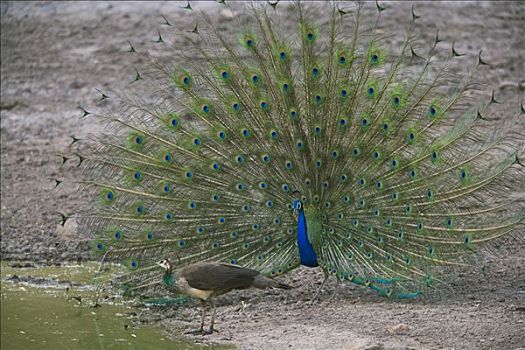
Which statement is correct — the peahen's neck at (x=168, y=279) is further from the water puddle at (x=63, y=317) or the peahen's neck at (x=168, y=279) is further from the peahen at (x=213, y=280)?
the water puddle at (x=63, y=317)

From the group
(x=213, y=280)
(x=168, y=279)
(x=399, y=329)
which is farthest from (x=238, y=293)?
(x=399, y=329)

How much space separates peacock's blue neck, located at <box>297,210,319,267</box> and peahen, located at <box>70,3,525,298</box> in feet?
0.04

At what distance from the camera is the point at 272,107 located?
8125mm

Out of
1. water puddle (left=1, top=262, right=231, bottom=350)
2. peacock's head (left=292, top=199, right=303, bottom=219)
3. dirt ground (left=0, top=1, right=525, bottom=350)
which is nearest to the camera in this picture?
dirt ground (left=0, top=1, right=525, bottom=350)

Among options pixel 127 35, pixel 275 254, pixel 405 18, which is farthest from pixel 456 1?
pixel 275 254

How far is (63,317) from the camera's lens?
8297 mm

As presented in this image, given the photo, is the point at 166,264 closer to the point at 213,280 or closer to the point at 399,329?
the point at 213,280

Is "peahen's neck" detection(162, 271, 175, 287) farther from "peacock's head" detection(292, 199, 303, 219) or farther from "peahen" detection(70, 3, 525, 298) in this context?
"peacock's head" detection(292, 199, 303, 219)

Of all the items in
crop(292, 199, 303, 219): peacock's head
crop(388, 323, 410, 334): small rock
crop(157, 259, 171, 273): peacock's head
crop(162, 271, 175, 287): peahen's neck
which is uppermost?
crop(292, 199, 303, 219): peacock's head

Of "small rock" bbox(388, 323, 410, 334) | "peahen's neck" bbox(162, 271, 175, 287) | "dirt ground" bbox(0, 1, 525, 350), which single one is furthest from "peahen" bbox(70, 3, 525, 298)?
"small rock" bbox(388, 323, 410, 334)

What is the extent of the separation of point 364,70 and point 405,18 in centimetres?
815

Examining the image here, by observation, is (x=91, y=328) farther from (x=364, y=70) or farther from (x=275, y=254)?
(x=364, y=70)

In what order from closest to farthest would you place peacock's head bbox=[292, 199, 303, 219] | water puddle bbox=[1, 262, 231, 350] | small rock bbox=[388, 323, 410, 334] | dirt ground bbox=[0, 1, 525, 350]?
small rock bbox=[388, 323, 410, 334]
dirt ground bbox=[0, 1, 525, 350]
water puddle bbox=[1, 262, 231, 350]
peacock's head bbox=[292, 199, 303, 219]

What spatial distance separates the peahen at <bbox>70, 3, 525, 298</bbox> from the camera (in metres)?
7.82
